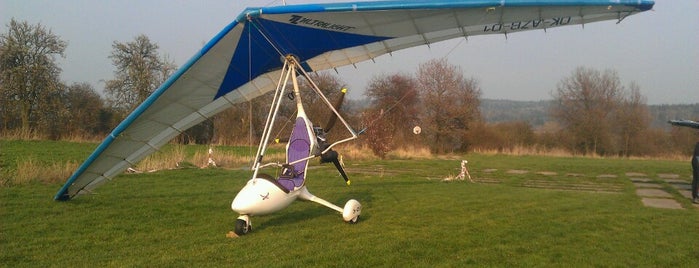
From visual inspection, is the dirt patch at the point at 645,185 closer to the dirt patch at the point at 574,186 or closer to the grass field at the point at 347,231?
the dirt patch at the point at 574,186

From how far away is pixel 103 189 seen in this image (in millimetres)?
12023

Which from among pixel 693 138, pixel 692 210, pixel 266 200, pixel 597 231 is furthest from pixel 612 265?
pixel 693 138

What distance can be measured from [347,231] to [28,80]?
1415 inches

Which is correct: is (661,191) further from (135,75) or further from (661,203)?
(135,75)

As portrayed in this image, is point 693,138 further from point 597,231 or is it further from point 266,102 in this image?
point 597,231

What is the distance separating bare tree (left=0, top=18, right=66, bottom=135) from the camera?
34.1m

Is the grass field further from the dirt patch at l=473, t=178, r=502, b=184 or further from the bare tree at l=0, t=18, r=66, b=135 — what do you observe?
the bare tree at l=0, t=18, r=66, b=135

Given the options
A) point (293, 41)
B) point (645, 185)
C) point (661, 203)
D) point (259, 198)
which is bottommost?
point (645, 185)

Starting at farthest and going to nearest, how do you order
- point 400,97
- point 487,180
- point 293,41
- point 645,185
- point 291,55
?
point 400,97 < point 487,180 < point 645,185 < point 291,55 < point 293,41

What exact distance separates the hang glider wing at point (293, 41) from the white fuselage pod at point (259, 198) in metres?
1.94

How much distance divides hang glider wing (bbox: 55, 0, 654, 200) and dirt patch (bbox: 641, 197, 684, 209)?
22.0 feet

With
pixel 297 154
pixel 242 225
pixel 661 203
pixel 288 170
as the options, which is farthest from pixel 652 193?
pixel 242 225

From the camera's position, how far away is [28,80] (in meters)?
35.2

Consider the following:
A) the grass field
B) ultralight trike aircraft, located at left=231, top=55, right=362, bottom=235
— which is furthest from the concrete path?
ultralight trike aircraft, located at left=231, top=55, right=362, bottom=235
